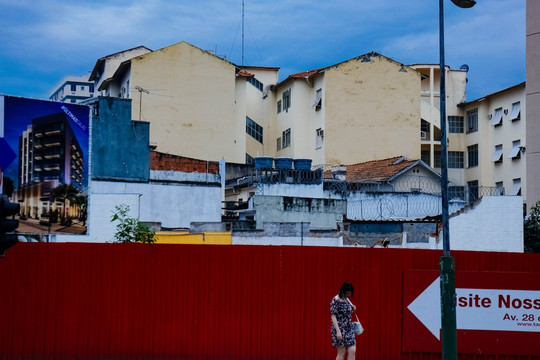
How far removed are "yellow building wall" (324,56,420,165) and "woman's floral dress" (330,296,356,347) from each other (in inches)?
1414

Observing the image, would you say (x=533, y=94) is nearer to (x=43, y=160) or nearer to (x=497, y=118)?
(x=497, y=118)

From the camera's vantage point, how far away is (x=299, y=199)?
97.1 feet

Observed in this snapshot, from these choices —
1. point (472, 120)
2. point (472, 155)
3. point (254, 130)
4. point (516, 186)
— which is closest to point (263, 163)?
point (254, 130)

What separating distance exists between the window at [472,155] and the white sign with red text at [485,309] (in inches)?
1564

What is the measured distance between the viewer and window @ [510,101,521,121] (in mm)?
50062

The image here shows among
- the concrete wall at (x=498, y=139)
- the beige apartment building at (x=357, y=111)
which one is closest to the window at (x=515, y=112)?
the concrete wall at (x=498, y=139)

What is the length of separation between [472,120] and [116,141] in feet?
111

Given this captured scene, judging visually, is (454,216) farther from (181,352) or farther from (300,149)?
(300,149)

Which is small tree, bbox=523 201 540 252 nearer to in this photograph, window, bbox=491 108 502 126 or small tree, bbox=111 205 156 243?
small tree, bbox=111 205 156 243

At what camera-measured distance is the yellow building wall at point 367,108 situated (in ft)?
164

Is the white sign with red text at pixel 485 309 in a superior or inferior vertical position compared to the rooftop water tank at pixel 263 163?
inferior

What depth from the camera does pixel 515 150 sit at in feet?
166

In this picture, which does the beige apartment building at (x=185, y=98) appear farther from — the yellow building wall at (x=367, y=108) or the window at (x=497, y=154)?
the window at (x=497, y=154)

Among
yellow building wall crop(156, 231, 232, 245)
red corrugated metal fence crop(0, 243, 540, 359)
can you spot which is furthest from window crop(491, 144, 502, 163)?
red corrugated metal fence crop(0, 243, 540, 359)
